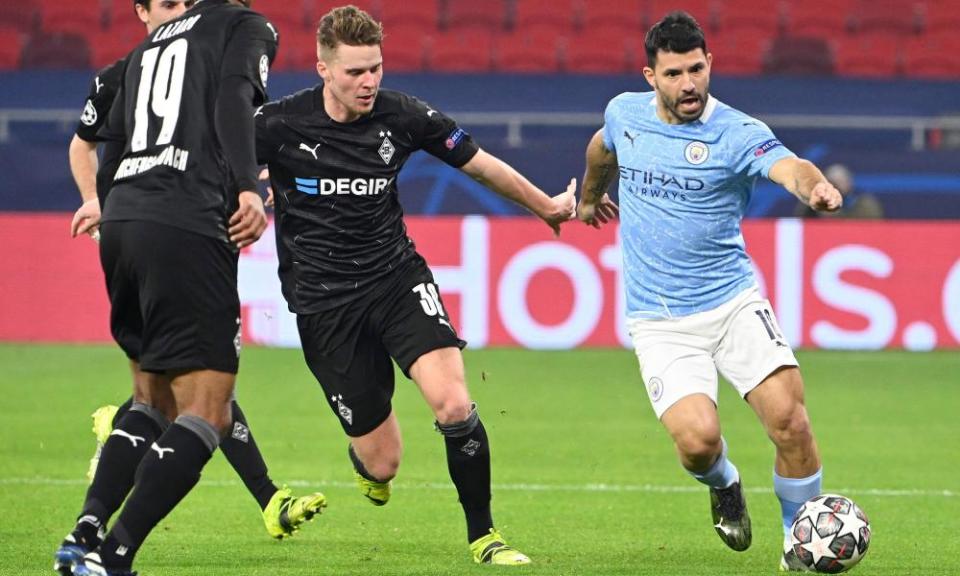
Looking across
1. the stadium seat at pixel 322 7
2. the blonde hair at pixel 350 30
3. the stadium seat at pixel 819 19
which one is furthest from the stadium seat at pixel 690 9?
the blonde hair at pixel 350 30

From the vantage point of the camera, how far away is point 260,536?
6.76m

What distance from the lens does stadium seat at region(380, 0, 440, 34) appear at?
66.5 feet

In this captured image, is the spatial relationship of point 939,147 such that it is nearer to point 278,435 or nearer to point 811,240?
point 811,240

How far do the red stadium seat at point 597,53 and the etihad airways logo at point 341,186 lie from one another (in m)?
13.5

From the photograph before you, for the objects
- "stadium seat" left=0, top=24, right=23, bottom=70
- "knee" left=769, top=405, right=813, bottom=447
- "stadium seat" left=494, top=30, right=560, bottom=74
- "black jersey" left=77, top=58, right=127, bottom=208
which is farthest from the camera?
"stadium seat" left=494, top=30, right=560, bottom=74

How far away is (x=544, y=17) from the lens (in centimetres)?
2034

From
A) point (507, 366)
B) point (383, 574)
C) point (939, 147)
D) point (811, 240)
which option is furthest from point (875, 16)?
point (383, 574)

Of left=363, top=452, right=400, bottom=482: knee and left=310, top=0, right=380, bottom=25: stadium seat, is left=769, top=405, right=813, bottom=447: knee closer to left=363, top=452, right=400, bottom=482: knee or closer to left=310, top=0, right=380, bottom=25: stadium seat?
left=363, top=452, right=400, bottom=482: knee

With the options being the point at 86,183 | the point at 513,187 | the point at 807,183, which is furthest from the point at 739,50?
the point at 86,183

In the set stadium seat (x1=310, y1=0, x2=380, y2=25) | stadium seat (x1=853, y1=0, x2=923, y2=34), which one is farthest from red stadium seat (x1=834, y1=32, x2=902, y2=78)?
stadium seat (x1=310, y1=0, x2=380, y2=25)

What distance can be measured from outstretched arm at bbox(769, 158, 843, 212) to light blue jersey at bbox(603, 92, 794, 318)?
257 mm

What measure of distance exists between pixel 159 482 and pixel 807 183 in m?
2.45

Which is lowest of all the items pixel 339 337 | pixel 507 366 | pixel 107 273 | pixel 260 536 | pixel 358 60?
pixel 507 366

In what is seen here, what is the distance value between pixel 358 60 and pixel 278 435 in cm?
443
